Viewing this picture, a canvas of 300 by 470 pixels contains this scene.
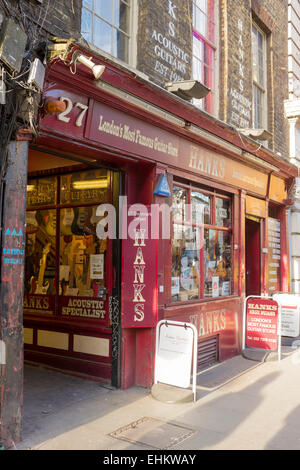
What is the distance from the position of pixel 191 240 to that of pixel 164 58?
3141 millimetres

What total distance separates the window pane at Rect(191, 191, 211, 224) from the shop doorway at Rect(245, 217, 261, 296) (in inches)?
104

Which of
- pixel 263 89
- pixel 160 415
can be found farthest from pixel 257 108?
pixel 160 415

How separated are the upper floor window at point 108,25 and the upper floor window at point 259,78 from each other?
5239 mm

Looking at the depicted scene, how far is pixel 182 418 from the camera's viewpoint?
5.16m

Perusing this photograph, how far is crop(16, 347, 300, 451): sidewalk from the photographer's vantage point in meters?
4.44

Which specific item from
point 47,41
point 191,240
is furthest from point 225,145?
point 47,41

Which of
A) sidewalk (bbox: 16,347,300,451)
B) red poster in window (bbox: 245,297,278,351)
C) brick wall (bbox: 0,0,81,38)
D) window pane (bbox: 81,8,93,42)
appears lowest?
sidewalk (bbox: 16,347,300,451)

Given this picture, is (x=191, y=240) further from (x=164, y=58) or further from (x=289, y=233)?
(x=289, y=233)

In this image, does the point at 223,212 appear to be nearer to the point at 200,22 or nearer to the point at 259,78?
Result: the point at 200,22

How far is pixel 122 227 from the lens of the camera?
6.45 m

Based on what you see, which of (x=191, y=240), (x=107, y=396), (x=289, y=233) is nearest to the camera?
(x=107, y=396)

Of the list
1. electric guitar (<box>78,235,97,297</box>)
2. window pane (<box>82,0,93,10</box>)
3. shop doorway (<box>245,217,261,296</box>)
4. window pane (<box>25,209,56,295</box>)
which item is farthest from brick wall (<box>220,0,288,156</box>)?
window pane (<box>25,209,56,295</box>)

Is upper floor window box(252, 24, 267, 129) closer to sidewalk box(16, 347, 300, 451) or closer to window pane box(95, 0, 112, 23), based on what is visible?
window pane box(95, 0, 112, 23)

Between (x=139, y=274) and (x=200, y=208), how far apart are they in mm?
2245
